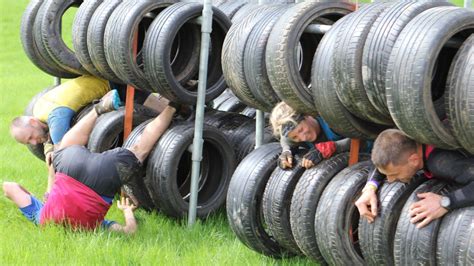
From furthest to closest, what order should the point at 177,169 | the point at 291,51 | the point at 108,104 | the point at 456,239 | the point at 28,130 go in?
the point at 28,130 → the point at 108,104 → the point at 177,169 → the point at 291,51 → the point at 456,239

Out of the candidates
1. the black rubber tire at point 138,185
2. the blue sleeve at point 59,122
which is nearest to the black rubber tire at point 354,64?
the black rubber tire at point 138,185

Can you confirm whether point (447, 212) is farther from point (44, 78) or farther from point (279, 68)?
point (44, 78)

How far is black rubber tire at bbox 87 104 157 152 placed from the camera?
8641mm

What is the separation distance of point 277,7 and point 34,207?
301 centimetres

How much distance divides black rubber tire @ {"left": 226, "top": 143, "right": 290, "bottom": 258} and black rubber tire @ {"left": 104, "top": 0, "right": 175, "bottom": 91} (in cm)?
171

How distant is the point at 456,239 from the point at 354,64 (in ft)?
4.27

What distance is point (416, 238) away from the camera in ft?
17.5

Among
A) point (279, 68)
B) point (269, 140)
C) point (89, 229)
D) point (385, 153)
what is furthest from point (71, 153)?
point (385, 153)

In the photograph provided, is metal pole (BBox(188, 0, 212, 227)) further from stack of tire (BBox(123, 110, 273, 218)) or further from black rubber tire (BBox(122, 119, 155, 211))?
black rubber tire (BBox(122, 119, 155, 211))

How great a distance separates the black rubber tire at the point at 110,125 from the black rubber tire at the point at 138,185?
0.74 feet

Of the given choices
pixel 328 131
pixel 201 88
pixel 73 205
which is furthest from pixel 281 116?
pixel 73 205

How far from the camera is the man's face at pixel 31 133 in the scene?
359 inches

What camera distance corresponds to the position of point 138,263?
266 inches

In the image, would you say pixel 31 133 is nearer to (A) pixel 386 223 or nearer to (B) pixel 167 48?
(B) pixel 167 48
